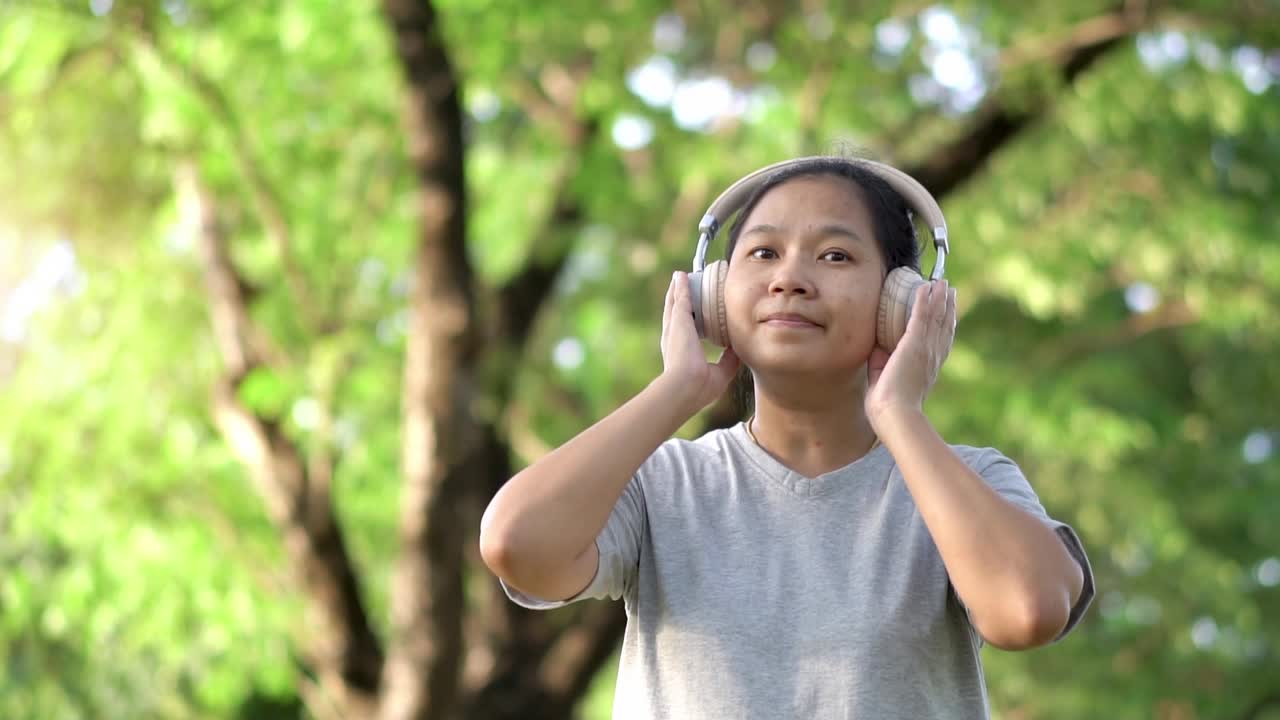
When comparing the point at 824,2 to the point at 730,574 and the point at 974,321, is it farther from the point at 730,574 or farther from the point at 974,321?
the point at 730,574

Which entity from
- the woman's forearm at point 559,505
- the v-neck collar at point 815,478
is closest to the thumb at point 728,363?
the v-neck collar at point 815,478

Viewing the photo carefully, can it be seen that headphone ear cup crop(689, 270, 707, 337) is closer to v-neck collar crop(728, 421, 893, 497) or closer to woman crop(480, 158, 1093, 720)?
woman crop(480, 158, 1093, 720)

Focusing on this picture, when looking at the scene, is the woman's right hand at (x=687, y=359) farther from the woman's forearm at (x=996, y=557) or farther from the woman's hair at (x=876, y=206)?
the woman's forearm at (x=996, y=557)

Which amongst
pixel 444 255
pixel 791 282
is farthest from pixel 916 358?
pixel 444 255

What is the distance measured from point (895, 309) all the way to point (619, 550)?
48cm

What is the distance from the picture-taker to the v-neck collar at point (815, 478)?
208cm

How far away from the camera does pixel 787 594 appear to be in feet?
6.51

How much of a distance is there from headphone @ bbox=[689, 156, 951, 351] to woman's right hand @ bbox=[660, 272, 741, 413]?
2 cm

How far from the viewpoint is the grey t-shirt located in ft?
6.36

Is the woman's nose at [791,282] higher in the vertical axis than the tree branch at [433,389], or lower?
higher

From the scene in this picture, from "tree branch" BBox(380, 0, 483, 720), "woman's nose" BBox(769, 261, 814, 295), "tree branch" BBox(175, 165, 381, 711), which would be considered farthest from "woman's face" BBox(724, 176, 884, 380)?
"tree branch" BBox(175, 165, 381, 711)

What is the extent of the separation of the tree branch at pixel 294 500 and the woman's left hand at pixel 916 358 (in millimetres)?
6317

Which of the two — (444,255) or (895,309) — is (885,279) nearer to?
(895,309)

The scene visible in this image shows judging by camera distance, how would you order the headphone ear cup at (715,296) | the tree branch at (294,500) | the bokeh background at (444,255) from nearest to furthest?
1. the headphone ear cup at (715,296)
2. the bokeh background at (444,255)
3. the tree branch at (294,500)
